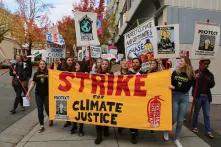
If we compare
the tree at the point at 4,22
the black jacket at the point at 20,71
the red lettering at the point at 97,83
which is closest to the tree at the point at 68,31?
the tree at the point at 4,22

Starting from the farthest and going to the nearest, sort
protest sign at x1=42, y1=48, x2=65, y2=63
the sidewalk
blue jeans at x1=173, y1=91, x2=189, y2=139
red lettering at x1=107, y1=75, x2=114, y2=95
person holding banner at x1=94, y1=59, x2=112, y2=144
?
1. protest sign at x1=42, y1=48, x2=65, y2=63
2. red lettering at x1=107, y1=75, x2=114, y2=95
3. person holding banner at x1=94, y1=59, x2=112, y2=144
4. the sidewalk
5. blue jeans at x1=173, y1=91, x2=189, y2=139

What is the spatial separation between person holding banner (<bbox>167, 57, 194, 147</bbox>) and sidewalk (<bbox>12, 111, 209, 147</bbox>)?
1.54 feet

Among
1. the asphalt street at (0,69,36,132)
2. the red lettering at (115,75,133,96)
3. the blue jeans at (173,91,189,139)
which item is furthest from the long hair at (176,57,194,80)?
the asphalt street at (0,69,36,132)

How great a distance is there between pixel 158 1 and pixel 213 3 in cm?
298

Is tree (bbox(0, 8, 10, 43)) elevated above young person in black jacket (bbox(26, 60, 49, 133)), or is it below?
above

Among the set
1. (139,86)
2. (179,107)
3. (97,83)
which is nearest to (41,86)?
(97,83)

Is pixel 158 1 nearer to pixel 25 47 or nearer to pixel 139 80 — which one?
pixel 139 80

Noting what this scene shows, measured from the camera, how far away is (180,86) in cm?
872

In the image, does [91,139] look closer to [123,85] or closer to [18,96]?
[123,85]

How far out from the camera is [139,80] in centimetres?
899

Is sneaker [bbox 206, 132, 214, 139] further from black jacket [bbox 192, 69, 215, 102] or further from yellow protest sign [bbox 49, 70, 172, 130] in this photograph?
yellow protest sign [bbox 49, 70, 172, 130]

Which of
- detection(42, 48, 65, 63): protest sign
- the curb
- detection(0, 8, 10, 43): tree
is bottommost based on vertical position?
the curb

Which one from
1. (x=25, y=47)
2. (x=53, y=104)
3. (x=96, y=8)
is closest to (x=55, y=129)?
(x=53, y=104)

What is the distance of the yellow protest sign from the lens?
8797mm
